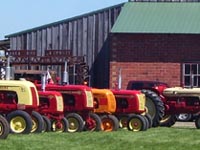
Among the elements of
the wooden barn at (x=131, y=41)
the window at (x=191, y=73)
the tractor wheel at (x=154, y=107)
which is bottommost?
the tractor wheel at (x=154, y=107)

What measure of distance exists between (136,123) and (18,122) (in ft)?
15.9

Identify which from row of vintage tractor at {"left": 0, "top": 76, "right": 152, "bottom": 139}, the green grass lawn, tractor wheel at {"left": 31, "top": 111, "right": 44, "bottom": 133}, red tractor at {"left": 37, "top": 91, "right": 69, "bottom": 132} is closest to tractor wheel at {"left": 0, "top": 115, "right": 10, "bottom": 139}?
row of vintage tractor at {"left": 0, "top": 76, "right": 152, "bottom": 139}

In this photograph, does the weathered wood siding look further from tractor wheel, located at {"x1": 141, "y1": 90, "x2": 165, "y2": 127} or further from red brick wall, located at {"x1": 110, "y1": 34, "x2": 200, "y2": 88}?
tractor wheel, located at {"x1": 141, "y1": 90, "x2": 165, "y2": 127}

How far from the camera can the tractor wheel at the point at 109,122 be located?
815 inches

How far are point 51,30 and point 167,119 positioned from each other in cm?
1533

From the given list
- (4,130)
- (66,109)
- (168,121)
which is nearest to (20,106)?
(4,130)

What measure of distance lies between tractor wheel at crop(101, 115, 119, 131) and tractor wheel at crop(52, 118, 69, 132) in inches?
62.4

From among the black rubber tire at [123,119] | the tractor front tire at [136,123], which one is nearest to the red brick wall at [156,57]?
the black rubber tire at [123,119]

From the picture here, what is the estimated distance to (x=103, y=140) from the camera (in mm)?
16281

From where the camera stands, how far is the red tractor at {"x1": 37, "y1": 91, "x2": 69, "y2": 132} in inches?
763

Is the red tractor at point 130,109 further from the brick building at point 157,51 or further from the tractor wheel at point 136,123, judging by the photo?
the brick building at point 157,51

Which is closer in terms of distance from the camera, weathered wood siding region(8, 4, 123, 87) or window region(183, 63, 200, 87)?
window region(183, 63, 200, 87)

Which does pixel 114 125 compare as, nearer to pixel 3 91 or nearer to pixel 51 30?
pixel 3 91

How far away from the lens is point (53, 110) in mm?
19391
